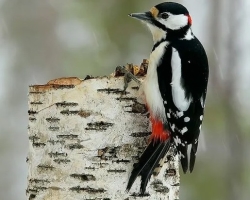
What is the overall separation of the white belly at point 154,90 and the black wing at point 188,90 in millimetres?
24

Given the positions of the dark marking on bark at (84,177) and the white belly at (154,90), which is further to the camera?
the white belly at (154,90)

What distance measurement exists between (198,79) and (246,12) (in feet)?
13.6

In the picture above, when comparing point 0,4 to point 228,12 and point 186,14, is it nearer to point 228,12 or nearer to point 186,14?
point 228,12

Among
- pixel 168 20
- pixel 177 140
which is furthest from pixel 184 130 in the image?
pixel 168 20

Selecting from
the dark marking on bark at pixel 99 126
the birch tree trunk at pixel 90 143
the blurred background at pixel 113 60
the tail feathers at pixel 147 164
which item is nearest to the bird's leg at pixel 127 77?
the birch tree trunk at pixel 90 143

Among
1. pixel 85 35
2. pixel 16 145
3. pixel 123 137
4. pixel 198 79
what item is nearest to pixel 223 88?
pixel 85 35

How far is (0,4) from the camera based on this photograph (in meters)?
7.14

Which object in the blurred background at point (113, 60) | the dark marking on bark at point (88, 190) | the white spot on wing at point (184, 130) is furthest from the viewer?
the blurred background at point (113, 60)

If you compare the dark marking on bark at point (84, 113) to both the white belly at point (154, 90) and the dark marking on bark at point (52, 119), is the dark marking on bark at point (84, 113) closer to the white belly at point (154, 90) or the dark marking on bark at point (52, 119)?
the dark marking on bark at point (52, 119)

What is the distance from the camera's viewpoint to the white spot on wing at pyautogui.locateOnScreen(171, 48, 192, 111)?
2816 millimetres

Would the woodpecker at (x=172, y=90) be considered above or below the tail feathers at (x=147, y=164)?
above

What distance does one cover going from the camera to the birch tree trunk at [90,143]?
254 centimetres

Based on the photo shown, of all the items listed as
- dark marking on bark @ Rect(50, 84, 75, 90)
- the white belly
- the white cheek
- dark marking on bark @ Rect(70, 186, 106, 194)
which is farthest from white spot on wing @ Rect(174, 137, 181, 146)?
the white cheek

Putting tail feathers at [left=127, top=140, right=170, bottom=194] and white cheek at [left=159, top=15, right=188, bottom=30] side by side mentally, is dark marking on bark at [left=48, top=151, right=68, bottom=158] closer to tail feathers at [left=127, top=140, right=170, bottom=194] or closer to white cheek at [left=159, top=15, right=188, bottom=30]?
tail feathers at [left=127, top=140, right=170, bottom=194]
